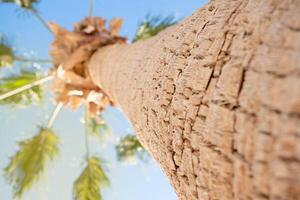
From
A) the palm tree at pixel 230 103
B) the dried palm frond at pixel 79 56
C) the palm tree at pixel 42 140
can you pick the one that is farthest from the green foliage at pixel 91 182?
the palm tree at pixel 230 103

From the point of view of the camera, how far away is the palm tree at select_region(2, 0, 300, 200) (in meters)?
0.66

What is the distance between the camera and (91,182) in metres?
5.73

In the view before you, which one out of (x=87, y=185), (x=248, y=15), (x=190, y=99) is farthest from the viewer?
(x=87, y=185)

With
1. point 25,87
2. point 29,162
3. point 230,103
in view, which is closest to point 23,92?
point 25,87

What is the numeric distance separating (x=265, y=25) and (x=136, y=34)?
5.90 metres

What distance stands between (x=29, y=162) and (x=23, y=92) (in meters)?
1.44

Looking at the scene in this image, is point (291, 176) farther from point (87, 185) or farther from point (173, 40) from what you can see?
point (87, 185)

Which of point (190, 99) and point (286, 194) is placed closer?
point (286, 194)

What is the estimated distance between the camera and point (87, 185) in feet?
18.5

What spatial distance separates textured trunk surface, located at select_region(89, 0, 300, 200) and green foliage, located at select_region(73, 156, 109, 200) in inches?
169

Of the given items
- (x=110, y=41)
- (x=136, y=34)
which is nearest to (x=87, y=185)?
(x=110, y=41)

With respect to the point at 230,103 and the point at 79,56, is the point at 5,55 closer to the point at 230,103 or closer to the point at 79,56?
the point at 79,56

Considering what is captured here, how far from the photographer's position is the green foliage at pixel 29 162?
5617 mm

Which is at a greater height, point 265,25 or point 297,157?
point 265,25
